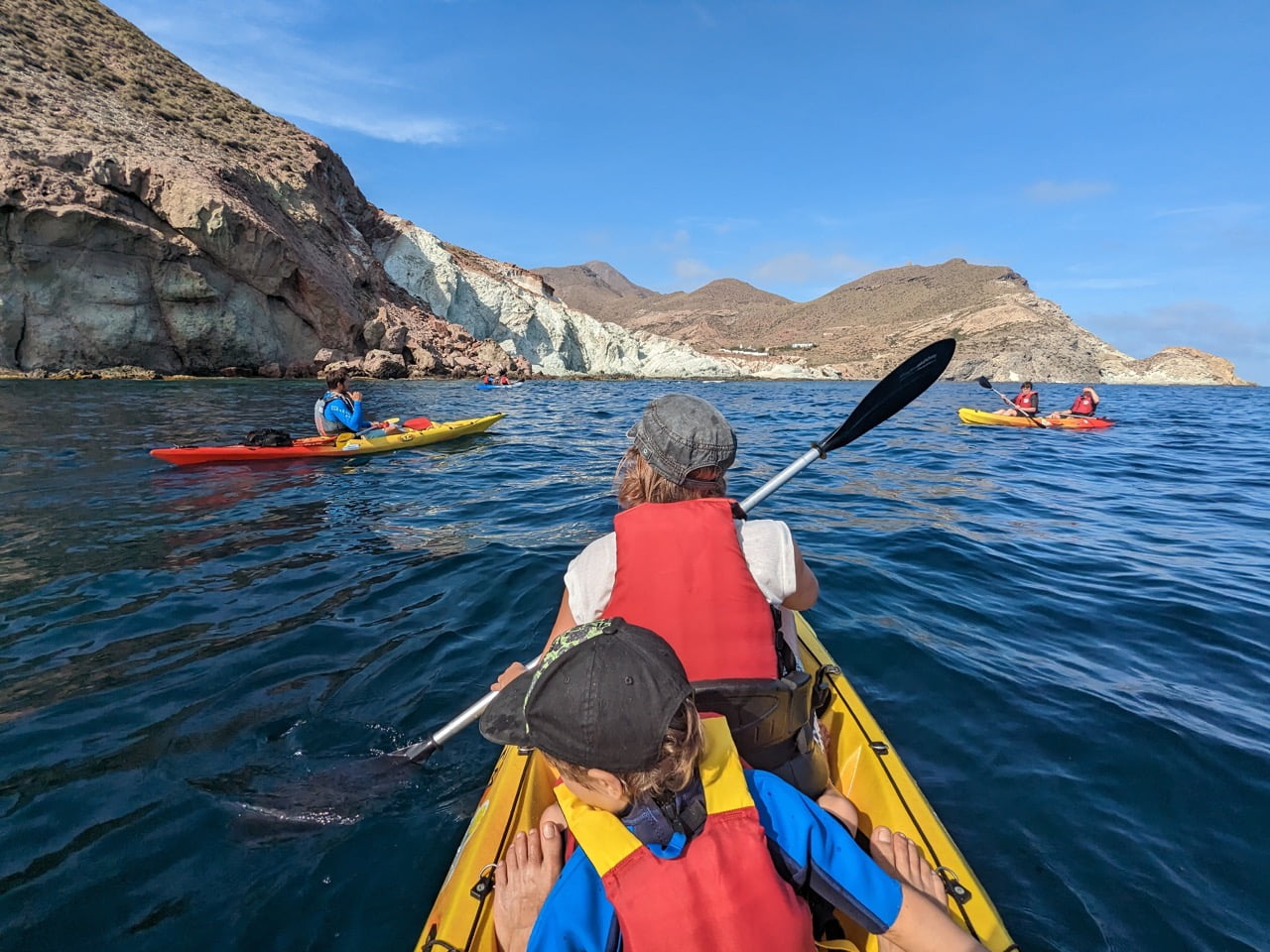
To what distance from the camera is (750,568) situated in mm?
1969

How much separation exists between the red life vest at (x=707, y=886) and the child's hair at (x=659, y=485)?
107 cm

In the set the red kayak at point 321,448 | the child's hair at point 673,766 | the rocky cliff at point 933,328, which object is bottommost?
the red kayak at point 321,448

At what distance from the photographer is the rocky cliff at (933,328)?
79250mm

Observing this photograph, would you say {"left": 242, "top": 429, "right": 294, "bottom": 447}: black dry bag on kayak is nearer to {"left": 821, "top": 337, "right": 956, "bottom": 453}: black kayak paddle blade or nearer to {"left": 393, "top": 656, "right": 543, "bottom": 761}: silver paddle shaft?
{"left": 393, "top": 656, "right": 543, "bottom": 761}: silver paddle shaft

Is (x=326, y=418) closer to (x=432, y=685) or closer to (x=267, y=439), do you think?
(x=267, y=439)

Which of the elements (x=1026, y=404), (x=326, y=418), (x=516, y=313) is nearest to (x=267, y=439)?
(x=326, y=418)

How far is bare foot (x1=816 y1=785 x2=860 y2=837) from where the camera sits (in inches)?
78.1

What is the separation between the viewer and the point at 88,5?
31000 mm

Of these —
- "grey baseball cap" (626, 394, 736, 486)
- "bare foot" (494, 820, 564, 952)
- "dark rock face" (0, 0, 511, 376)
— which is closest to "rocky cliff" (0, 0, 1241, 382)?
"dark rock face" (0, 0, 511, 376)

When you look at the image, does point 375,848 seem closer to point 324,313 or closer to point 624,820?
point 624,820

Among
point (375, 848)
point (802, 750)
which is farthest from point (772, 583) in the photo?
point (375, 848)

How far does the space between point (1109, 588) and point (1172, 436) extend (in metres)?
15.1

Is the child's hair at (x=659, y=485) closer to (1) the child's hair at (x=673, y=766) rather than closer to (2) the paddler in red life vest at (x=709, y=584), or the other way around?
(2) the paddler in red life vest at (x=709, y=584)

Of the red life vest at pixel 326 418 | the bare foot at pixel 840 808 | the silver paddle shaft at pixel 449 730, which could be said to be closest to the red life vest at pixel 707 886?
the bare foot at pixel 840 808
